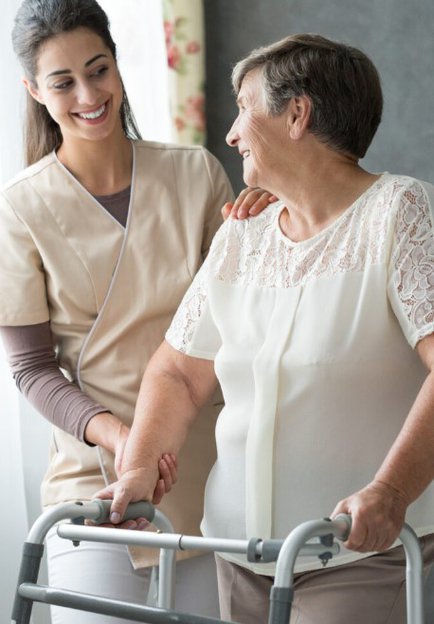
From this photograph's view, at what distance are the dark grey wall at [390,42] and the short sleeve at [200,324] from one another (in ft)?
3.13

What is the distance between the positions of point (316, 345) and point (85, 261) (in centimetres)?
69

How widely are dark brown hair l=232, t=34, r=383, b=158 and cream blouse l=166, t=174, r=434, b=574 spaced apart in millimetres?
106

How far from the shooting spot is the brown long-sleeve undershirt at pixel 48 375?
2.22 metres

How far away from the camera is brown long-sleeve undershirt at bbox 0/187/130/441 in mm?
2217

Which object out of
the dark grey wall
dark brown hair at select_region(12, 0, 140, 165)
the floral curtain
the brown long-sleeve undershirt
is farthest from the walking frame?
the floral curtain

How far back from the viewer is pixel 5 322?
2289mm

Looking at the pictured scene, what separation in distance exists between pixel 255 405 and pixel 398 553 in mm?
328

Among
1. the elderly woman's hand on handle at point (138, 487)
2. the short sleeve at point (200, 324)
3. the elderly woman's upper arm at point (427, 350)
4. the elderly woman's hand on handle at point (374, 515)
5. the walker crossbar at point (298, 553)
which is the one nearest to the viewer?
the walker crossbar at point (298, 553)

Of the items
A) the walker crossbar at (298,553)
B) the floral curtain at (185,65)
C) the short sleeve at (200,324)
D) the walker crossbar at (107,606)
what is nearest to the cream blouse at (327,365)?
the short sleeve at (200,324)

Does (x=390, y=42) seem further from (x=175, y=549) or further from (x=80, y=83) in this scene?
(x=175, y=549)

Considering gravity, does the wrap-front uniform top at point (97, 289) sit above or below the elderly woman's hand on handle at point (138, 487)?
above

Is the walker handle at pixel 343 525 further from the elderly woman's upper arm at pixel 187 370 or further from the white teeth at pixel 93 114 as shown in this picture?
the white teeth at pixel 93 114

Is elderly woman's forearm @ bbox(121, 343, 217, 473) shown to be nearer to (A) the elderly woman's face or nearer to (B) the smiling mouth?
(A) the elderly woman's face

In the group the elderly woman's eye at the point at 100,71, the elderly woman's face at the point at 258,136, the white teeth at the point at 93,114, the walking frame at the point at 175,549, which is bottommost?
the walking frame at the point at 175,549
